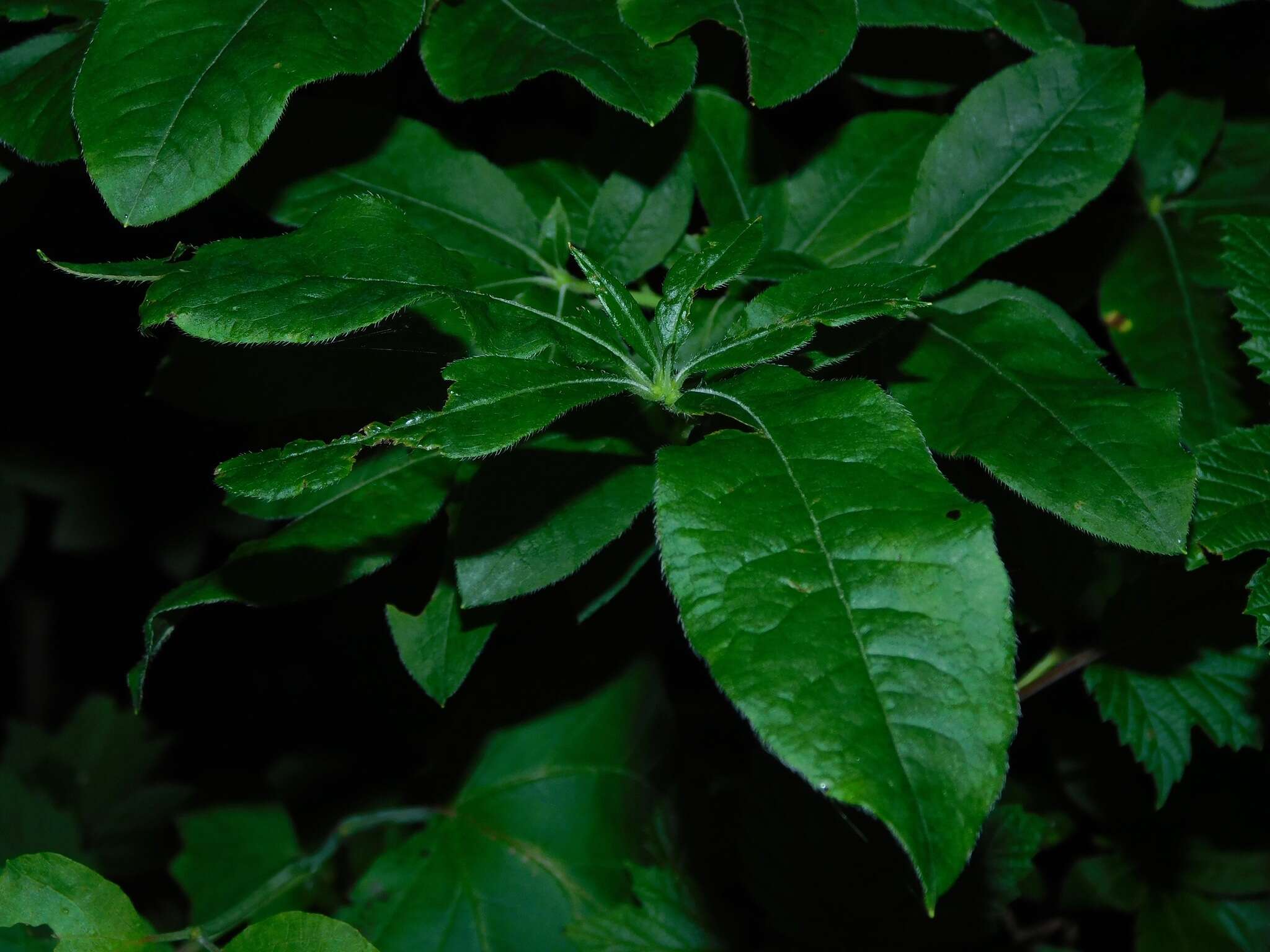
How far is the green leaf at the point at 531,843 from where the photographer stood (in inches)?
72.7

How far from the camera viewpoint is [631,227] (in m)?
1.43

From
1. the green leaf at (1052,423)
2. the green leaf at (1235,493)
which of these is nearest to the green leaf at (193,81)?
the green leaf at (1052,423)

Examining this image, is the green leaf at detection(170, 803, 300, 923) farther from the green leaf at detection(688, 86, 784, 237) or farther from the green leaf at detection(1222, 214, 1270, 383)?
the green leaf at detection(1222, 214, 1270, 383)

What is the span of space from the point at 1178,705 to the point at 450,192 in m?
1.24

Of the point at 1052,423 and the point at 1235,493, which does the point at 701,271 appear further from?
the point at 1235,493

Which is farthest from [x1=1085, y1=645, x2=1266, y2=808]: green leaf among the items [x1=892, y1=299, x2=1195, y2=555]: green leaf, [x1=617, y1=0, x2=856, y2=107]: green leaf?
[x1=617, y1=0, x2=856, y2=107]: green leaf

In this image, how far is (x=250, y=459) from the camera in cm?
101

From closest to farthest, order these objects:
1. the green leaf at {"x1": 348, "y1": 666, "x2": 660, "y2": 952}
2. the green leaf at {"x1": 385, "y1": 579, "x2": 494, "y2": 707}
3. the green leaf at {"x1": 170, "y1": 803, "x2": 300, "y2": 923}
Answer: the green leaf at {"x1": 385, "y1": 579, "x2": 494, "y2": 707} → the green leaf at {"x1": 348, "y1": 666, "x2": 660, "y2": 952} → the green leaf at {"x1": 170, "y1": 803, "x2": 300, "y2": 923}

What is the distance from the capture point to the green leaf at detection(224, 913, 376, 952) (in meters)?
1.20

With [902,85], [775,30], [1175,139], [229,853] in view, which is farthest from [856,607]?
[229,853]

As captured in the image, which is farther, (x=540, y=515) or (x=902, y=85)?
(x=902, y=85)

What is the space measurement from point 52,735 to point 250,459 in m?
2.52

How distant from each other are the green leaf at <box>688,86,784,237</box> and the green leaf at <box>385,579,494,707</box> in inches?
23.5

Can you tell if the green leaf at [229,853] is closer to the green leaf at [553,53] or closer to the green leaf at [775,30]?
the green leaf at [553,53]
